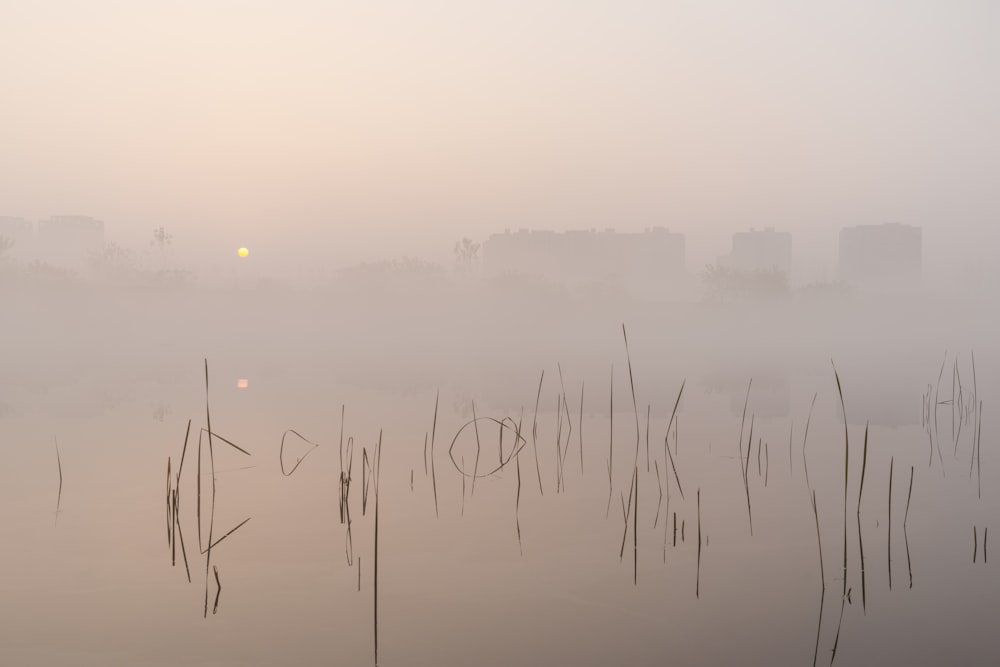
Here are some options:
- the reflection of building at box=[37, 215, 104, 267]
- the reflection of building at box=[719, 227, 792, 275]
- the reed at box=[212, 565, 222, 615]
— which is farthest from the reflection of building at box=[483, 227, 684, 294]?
the reed at box=[212, 565, 222, 615]

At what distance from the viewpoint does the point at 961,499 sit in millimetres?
6434

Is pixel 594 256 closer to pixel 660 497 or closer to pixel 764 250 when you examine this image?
pixel 764 250

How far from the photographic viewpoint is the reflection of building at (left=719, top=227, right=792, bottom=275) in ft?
355

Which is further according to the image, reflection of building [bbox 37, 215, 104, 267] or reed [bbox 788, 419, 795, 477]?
reflection of building [bbox 37, 215, 104, 267]

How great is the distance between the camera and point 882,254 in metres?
109

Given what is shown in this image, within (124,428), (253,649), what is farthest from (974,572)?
(124,428)

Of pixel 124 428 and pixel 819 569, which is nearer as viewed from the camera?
pixel 819 569

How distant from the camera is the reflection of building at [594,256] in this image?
114562 millimetres

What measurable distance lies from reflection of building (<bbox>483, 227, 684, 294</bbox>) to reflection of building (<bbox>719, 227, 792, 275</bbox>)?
8983 millimetres

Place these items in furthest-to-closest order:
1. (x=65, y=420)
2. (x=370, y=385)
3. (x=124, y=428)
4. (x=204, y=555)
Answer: (x=370, y=385) → (x=65, y=420) → (x=124, y=428) → (x=204, y=555)

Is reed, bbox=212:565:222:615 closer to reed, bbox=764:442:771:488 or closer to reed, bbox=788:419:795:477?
reed, bbox=764:442:771:488

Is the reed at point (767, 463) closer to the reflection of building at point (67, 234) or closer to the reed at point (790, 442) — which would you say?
the reed at point (790, 442)

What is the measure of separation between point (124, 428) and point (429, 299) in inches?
2972

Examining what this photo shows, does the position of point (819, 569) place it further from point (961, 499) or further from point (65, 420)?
point (65, 420)
